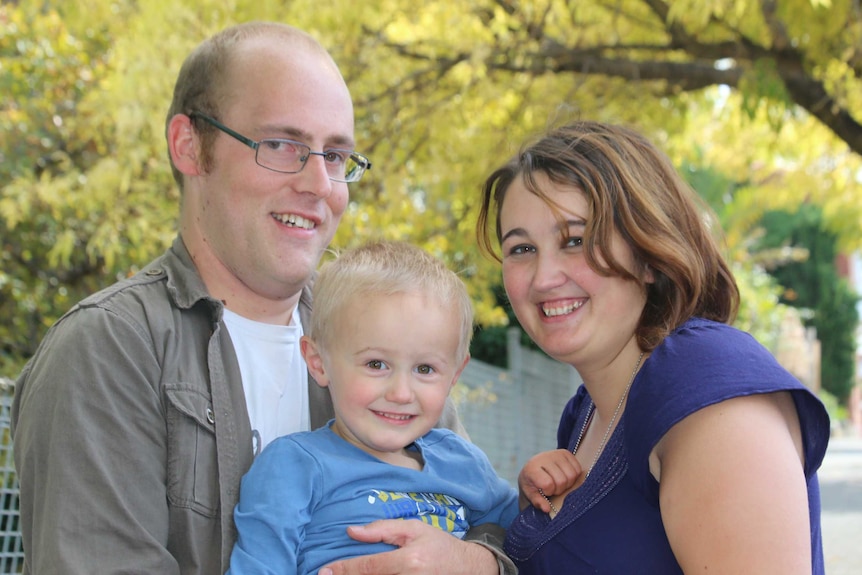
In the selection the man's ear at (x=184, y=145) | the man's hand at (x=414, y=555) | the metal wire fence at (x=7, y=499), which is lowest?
the metal wire fence at (x=7, y=499)

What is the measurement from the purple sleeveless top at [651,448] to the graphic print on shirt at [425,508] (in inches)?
10.8

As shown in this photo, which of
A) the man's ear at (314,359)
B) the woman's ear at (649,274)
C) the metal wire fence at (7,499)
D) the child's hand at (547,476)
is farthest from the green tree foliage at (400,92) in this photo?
the child's hand at (547,476)

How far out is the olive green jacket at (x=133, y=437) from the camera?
218cm

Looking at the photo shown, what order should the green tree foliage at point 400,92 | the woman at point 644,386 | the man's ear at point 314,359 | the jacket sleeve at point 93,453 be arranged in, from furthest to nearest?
1. the green tree foliage at point 400,92
2. the man's ear at point 314,359
3. the jacket sleeve at point 93,453
4. the woman at point 644,386

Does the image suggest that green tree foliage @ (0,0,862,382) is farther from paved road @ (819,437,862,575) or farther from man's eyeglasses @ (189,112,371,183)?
paved road @ (819,437,862,575)

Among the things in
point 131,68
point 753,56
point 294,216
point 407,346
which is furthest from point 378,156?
point 407,346

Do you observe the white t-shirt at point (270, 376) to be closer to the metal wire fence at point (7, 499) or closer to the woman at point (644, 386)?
the woman at point (644, 386)

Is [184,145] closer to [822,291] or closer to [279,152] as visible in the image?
[279,152]

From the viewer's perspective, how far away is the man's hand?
7.68 ft

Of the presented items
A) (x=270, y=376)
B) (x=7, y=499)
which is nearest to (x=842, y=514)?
(x=7, y=499)

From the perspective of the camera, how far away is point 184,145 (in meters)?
2.97

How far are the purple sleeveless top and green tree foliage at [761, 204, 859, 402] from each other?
1208 inches

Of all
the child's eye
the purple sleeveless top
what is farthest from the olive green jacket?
the child's eye

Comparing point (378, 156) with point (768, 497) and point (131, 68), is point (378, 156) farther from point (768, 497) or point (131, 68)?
point (768, 497)
